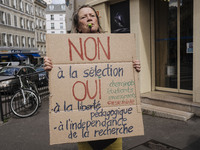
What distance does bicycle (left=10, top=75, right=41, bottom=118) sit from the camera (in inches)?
234

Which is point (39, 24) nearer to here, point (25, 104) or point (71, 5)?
point (71, 5)

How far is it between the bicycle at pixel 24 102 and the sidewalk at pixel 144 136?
59 cm

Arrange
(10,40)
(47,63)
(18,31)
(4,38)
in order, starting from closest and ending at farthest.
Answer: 1. (47,63)
2. (4,38)
3. (10,40)
4. (18,31)

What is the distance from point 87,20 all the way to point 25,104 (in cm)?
455

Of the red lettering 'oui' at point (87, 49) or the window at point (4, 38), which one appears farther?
the window at point (4, 38)

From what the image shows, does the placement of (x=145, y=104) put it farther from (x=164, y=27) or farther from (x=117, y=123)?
(x=117, y=123)

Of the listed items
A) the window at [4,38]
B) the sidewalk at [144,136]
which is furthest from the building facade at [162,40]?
the window at [4,38]

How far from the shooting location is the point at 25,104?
19.9 ft

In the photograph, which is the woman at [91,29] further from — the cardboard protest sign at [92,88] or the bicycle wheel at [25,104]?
the bicycle wheel at [25,104]

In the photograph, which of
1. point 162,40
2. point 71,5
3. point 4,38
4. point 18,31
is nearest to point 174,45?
point 162,40

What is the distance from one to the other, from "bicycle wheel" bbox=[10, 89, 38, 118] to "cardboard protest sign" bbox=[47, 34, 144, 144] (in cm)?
432

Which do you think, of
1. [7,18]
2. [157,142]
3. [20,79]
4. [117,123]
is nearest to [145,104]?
[157,142]

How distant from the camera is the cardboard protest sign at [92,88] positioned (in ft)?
6.58

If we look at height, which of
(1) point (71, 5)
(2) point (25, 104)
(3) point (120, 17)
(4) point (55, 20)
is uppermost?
(4) point (55, 20)
